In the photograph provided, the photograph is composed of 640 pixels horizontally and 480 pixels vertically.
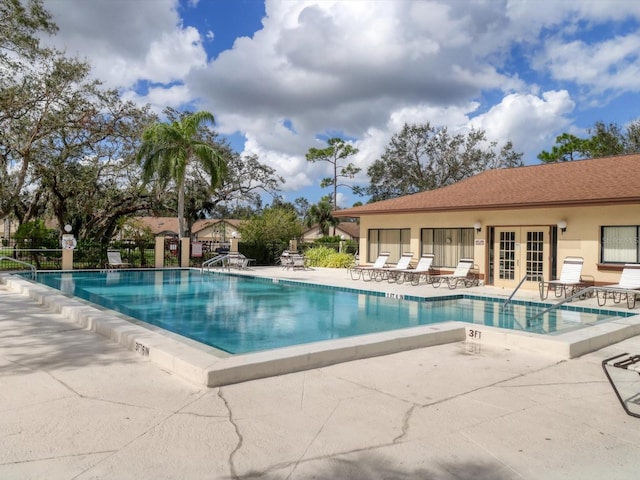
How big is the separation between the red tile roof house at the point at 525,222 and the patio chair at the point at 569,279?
0.50m

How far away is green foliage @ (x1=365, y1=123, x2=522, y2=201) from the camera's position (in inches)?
1651

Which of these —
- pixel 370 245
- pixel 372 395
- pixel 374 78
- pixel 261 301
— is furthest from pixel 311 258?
pixel 372 395

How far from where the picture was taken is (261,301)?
13.1 metres

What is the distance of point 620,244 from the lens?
13023 millimetres

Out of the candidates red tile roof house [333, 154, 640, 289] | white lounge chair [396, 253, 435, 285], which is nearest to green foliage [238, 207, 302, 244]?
red tile roof house [333, 154, 640, 289]

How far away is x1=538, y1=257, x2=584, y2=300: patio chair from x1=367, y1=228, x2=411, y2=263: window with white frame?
6.26m

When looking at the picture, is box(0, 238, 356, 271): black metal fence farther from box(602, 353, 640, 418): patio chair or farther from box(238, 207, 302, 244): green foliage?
box(602, 353, 640, 418): patio chair

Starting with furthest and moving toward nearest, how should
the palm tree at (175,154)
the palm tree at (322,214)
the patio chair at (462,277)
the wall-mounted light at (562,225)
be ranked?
1. the palm tree at (322,214)
2. the palm tree at (175,154)
3. the patio chair at (462,277)
4. the wall-mounted light at (562,225)

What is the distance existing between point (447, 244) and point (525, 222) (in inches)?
122

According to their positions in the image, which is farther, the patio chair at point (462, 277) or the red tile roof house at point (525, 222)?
the patio chair at point (462, 277)

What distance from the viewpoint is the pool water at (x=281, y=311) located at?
29.1 feet

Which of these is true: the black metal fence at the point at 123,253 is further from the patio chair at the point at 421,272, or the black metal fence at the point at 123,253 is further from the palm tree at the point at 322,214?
the palm tree at the point at 322,214

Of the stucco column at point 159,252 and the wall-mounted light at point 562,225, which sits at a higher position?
the wall-mounted light at point 562,225

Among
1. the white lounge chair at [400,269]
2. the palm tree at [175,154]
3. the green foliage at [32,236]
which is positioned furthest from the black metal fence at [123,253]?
the white lounge chair at [400,269]
